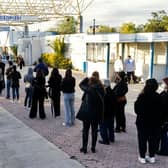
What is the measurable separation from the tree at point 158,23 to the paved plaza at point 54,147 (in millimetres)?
32184

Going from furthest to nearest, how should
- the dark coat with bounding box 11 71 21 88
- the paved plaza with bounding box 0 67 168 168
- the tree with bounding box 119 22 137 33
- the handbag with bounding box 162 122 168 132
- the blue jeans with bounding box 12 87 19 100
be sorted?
the tree with bounding box 119 22 137 33 < the blue jeans with bounding box 12 87 19 100 < the dark coat with bounding box 11 71 21 88 < the handbag with bounding box 162 122 168 132 < the paved plaza with bounding box 0 67 168 168

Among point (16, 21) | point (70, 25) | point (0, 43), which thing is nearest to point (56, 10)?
point (16, 21)

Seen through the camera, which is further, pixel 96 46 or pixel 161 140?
pixel 96 46

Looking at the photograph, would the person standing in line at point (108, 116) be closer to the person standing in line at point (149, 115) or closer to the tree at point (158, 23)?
the person standing in line at point (149, 115)

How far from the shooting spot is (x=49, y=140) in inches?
308

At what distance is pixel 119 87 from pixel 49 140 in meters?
2.18

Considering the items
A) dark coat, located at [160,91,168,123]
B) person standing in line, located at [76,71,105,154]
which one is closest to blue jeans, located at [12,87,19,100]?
person standing in line, located at [76,71,105,154]

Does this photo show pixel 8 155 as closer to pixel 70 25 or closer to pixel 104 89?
pixel 104 89

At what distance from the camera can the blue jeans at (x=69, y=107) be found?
8836 mm

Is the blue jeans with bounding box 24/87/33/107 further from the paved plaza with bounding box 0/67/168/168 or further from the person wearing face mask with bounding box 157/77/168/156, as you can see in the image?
the person wearing face mask with bounding box 157/77/168/156

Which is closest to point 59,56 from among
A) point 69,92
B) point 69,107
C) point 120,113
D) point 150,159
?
point 69,107

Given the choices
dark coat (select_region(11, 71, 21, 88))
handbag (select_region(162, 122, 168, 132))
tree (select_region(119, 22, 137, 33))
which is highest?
tree (select_region(119, 22, 137, 33))

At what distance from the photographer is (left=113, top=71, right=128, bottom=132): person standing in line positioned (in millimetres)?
7926

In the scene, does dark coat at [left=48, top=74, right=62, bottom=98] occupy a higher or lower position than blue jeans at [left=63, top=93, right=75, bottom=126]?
higher
